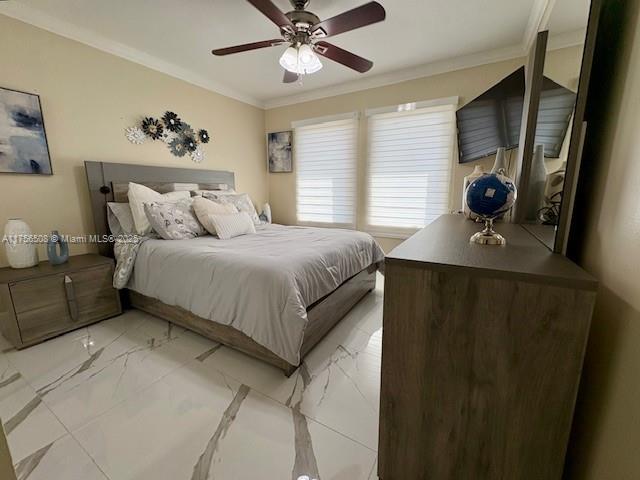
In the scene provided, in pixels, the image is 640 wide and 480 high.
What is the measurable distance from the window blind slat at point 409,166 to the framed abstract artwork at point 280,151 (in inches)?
51.8

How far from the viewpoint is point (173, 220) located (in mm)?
2463

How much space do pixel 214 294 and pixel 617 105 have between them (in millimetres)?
1993

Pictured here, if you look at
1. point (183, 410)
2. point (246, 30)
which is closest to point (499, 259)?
point (183, 410)

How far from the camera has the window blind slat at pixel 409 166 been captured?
125 inches

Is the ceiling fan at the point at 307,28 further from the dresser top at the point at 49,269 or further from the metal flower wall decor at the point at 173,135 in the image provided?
the dresser top at the point at 49,269

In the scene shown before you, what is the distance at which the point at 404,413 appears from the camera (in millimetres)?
873

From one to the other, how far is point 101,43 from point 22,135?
3.63 feet

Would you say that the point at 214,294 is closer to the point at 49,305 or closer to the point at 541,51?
the point at 49,305

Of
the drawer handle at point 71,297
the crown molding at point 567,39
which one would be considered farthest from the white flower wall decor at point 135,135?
the crown molding at point 567,39

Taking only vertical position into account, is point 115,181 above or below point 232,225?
above

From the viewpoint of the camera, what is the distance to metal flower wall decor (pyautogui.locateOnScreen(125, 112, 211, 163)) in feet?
9.34

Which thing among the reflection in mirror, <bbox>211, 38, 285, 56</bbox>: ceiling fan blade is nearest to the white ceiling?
<bbox>211, 38, 285, 56</bbox>: ceiling fan blade

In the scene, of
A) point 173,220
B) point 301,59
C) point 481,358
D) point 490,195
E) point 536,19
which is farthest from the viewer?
point 173,220

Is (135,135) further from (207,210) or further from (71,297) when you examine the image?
(71,297)
